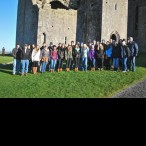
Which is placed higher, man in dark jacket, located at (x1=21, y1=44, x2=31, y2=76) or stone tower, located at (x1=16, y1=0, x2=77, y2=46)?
stone tower, located at (x1=16, y1=0, x2=77, y2=46)

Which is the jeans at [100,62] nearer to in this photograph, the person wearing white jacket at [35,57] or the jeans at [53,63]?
the jeans at [53,63]

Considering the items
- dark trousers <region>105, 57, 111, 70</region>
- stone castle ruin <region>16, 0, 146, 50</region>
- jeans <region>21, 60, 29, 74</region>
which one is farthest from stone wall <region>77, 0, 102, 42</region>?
jeans <region>21, 60, 29, 74</region>

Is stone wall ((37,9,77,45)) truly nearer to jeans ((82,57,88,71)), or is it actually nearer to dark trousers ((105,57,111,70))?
jeans ((82,57,88,71))

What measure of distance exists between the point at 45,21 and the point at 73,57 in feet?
62.3

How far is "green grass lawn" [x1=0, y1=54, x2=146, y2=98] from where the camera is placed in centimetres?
1558

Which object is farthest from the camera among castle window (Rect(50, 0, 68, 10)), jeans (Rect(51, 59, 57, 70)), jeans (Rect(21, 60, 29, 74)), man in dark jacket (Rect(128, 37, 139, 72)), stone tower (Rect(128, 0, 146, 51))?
castle window (Rect(50, 0, 68, 10))

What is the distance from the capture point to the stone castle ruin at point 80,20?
1257 inches

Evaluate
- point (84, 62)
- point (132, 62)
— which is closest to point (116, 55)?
point (132, 62)

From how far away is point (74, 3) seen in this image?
137 ft

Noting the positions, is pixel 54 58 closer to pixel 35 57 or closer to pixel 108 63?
pixel 35 57

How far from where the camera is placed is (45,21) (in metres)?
39.4
